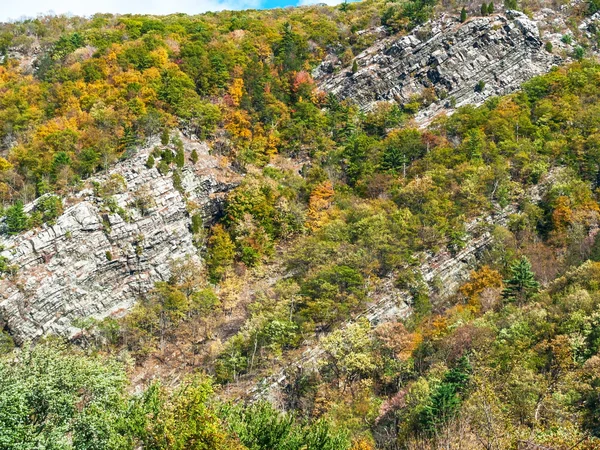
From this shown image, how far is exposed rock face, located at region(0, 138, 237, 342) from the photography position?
47.1 meters

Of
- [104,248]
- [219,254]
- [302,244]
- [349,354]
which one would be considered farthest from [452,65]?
[104,248]

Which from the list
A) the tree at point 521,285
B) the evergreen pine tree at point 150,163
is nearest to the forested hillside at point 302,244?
the tree at point 521,285

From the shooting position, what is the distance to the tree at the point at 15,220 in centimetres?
4866

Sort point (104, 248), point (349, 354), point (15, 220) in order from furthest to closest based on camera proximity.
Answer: point (104, 248) → point (15, 220) → point (349, 354)

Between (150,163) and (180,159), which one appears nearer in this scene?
(150,163)

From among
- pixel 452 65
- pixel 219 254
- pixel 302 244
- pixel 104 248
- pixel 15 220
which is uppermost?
pixel 452 65

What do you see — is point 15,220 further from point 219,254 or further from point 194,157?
point 194,157

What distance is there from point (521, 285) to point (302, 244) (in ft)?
67.5

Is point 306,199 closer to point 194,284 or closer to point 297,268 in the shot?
point 297,268

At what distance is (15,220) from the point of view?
160ft

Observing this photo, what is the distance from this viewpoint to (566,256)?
156 feet

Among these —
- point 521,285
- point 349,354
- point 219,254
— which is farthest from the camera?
point 219,254

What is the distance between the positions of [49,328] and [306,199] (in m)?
30.0

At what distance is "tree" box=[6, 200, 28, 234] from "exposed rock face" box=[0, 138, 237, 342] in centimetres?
79
